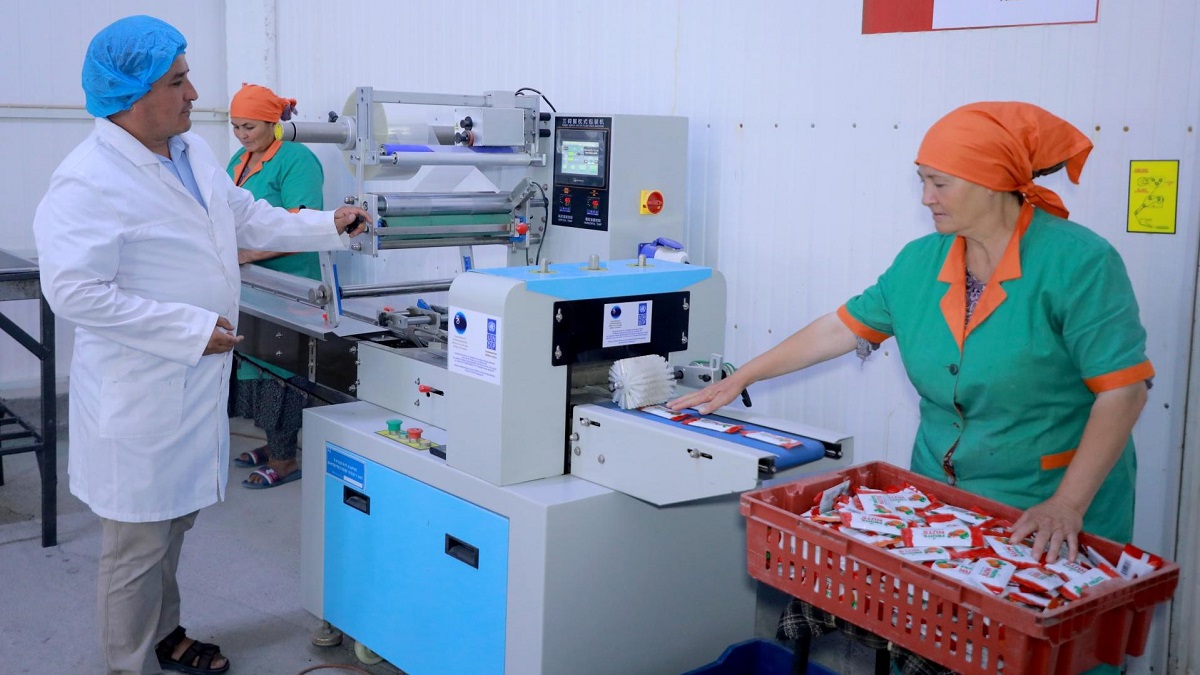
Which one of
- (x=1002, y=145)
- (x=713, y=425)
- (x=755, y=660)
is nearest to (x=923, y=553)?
(x=713, y=425)

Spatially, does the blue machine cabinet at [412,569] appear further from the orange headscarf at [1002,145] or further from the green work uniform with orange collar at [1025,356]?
the orange headscarf at [1002,145]

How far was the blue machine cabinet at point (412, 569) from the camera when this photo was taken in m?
2.13

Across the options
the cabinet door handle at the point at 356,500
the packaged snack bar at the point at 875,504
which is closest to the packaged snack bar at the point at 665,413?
the packaged snack bar at the point at 875,504

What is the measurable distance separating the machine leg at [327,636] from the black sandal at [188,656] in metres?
0.22

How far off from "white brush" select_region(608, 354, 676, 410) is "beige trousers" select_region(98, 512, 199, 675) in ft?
3.51

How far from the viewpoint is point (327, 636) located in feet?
8.95

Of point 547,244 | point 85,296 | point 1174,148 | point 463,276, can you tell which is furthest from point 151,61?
point 1174,148

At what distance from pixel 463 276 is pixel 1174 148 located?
1.40 m

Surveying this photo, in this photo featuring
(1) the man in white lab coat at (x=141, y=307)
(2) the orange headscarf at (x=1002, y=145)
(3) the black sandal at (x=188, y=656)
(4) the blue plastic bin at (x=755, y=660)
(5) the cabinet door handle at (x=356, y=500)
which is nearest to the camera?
(2) the orange headscarf at (x=1002, y=145)

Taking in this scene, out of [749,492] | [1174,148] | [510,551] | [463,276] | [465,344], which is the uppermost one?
[1174,148]

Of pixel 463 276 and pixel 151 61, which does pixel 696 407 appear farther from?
pixel 151 61

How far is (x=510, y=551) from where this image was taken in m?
2.05

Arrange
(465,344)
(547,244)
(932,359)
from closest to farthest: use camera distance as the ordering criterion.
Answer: (932,359) → (465,344) → (547,244)

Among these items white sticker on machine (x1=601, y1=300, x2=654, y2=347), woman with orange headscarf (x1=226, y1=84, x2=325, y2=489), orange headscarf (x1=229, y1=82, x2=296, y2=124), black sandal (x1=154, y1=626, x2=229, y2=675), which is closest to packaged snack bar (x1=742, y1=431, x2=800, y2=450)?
white sticker on machine (x1=601, y1=300, x2=654, y2=347)
